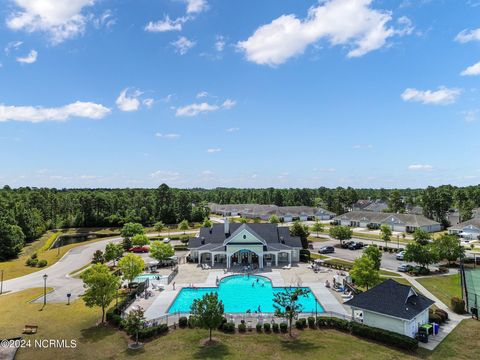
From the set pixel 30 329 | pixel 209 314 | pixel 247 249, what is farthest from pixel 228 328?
pixel 247 249

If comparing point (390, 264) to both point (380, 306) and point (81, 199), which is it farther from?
point (81, 199)

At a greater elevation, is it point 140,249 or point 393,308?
point 393,308

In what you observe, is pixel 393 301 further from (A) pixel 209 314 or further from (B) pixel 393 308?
(A) pixel 209 314

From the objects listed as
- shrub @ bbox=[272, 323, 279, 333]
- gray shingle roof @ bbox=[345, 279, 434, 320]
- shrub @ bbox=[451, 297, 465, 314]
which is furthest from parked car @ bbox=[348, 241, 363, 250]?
shrub @ bbox=[272, 323, 279, 333]

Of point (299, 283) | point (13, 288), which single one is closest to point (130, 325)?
point (299, 283)

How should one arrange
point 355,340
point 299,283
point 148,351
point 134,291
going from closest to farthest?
point 148,351, point 355,340, point 134,291, point 299,283
